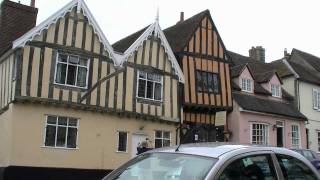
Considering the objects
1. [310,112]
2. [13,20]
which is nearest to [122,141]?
[13,20]

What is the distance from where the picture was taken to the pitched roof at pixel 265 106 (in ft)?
87.7

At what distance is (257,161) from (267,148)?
0.94 ft

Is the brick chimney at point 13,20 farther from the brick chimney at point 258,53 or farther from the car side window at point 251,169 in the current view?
the brick chimney at point 258,53

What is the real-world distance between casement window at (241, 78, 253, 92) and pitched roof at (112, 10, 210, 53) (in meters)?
4.66

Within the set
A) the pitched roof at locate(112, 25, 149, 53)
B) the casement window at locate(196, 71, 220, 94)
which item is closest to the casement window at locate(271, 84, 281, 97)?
the casement window at locate(196, 71, 220, 94)

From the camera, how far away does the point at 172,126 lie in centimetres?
2353

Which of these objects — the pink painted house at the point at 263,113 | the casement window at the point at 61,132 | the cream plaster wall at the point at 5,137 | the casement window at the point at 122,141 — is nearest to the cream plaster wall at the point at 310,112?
the pink painted house at the point at 263,113

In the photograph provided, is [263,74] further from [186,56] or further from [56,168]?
[56,168]

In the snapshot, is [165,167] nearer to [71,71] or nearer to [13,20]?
[71,71]

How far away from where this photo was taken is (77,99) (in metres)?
20.2

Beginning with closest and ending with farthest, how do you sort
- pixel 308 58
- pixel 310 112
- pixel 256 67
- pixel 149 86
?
pixel 149 86, pixel 310 112, pixel 256 67, pixel 308 58

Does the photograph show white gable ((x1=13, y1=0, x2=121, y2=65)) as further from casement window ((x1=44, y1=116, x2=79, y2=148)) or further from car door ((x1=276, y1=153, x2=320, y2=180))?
car door ((x1=276, y1=153, x2=320, y2=180))

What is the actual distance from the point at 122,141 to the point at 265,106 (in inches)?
396

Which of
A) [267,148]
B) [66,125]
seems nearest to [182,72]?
[66,125]
